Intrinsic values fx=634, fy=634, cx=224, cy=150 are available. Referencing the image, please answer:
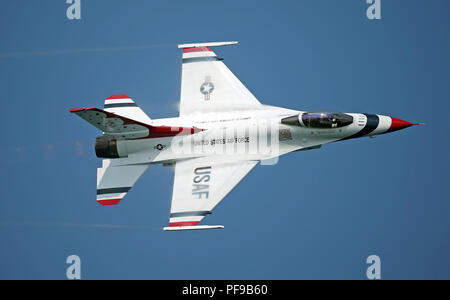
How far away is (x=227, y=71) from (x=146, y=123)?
3616mm

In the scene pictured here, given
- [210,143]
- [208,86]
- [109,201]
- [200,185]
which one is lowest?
[109,201]

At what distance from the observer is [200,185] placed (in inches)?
824

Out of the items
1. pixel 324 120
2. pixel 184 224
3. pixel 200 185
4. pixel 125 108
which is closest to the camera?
pixel 184 224

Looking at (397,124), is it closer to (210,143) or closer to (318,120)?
(318,120)

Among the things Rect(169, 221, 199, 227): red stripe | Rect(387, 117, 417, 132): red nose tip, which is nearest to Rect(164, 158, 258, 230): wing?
Rect(169, 221, 199, 227): red stripe

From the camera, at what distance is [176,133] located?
2128cm

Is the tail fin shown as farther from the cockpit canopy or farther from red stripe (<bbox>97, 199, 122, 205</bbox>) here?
the cockpit canopy

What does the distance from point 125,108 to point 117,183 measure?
278cm

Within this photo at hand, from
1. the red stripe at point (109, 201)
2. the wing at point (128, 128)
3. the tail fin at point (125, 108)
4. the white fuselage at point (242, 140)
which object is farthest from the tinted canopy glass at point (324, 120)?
the red stripe at point (109, 201)

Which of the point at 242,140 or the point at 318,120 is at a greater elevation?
the point at 318,120

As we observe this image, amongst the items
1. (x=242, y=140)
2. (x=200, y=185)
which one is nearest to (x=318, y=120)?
(x=242, y=140)

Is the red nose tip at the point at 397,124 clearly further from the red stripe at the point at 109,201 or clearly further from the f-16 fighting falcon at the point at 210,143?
the red stripe at the point at 109,201

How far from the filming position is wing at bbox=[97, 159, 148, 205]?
70.1 ft

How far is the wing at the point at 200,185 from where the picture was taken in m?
20.4
